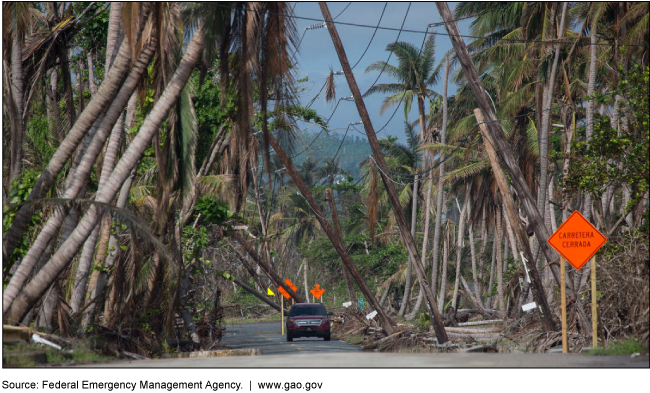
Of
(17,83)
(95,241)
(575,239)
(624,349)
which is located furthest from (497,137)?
(17,83)

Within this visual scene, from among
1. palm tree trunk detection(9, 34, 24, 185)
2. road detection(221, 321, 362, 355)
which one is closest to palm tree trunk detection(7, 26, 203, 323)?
palm tree trunk detection(9, 34, 24, 185)

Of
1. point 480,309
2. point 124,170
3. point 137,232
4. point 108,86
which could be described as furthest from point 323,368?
point 480,309

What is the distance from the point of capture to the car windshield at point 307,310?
29266 millimetres

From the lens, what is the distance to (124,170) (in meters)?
12.8

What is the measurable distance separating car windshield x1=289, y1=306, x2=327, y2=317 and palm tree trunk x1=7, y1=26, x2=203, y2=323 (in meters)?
17.3

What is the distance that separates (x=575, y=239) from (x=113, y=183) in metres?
8.49

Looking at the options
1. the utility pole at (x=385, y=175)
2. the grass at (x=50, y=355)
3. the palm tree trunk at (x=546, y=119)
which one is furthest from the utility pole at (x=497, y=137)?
the grass at (x=50, y=355)

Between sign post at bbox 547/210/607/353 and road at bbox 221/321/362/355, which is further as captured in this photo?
road at bbox 221/321/362/355

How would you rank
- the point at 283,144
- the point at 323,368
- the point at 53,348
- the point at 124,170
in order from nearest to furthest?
the point at 323,368 < the point at 53,348 < the point at 124,170 < the point at 283,144

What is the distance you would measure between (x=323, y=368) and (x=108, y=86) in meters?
6.69

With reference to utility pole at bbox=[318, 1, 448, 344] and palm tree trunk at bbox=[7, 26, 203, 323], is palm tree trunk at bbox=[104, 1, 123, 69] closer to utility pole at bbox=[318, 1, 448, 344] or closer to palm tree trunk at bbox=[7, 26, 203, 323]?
palm tree trunk at bbox=[7, 26, 203, 323]

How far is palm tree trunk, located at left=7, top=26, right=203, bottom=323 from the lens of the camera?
12.3 metres

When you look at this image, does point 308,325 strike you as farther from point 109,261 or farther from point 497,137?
point 497,137

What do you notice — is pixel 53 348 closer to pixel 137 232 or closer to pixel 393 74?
pixel 137 232
